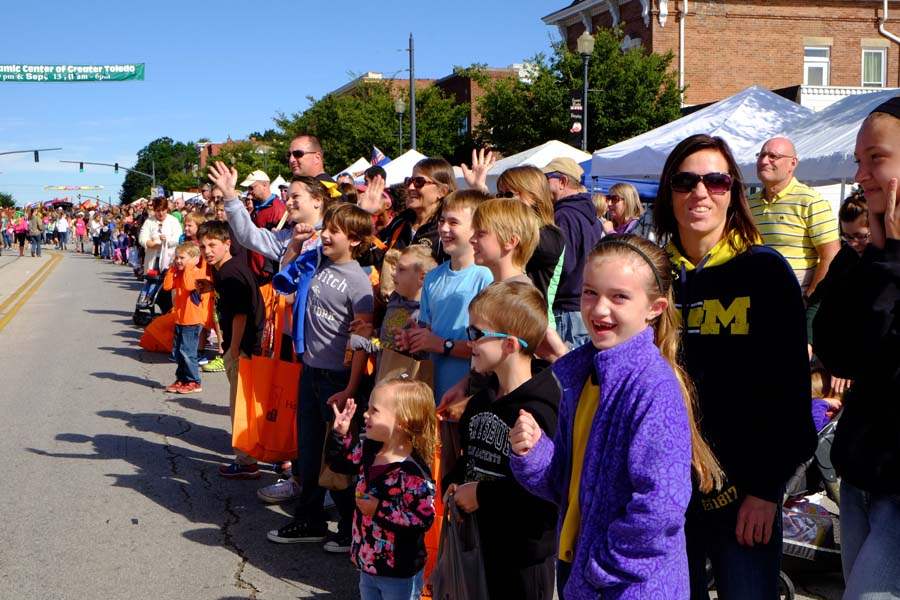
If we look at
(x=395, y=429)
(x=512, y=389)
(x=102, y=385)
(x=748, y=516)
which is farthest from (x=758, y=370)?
(x=102, y=385)

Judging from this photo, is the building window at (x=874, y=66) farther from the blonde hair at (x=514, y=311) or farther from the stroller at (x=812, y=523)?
the blonde hair at (x=514, y=311)

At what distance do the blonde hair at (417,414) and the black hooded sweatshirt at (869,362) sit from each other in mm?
1766

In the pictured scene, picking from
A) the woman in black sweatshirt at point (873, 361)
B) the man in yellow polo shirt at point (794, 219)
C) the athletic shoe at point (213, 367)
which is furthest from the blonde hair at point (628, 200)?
the woman in black sweatshirt at point (873, 361)

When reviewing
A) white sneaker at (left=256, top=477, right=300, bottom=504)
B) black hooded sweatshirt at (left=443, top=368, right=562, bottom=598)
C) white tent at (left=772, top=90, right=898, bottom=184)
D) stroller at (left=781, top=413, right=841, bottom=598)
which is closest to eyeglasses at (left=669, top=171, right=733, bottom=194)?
black hooded sweatshirt at (left=443, top=368, right=562, bottom=598)

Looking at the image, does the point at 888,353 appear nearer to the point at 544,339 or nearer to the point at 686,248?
the point at 686,248

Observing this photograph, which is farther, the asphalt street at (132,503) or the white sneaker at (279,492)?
the white sneaker at (279,492)

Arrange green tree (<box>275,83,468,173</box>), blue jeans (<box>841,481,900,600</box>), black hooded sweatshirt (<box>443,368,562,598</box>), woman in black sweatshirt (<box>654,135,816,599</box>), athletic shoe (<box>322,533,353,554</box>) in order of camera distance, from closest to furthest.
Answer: blue jeans (<box>841,481,900,600</box>) < woman in black sweatshirt (<box>654,135,816,599</box>) < black hooded sweatshirt (<box>443,368,562,598</box>) < athletic shoe (<box>322,533,353,554</box>) < green tree (<box>275,83,468,173</box>)

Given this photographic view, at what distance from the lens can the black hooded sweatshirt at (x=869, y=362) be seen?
2207mm

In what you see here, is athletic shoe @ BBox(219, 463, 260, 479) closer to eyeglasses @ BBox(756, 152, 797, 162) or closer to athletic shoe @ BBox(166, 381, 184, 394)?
athletic shoe @ BBox(166, 381, 184, 394)

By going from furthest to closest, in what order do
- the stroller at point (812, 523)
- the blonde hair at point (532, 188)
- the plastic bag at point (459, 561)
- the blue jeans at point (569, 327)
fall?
the blue jeans at point (569, 327), the blonde hair at point (532, 188), the stroller at point (812, 523), the plastic bag at point (459, 561)

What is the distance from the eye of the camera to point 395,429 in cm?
371

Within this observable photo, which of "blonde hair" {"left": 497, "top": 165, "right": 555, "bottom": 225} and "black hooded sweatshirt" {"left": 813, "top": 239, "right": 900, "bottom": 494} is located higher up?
"blonde hair" {"left": 497, "top": 165, "right": 555, "bottom": 225}

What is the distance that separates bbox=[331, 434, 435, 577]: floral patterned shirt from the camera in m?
3.62

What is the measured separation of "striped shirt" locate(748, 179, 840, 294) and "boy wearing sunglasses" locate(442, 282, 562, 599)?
3.19m
